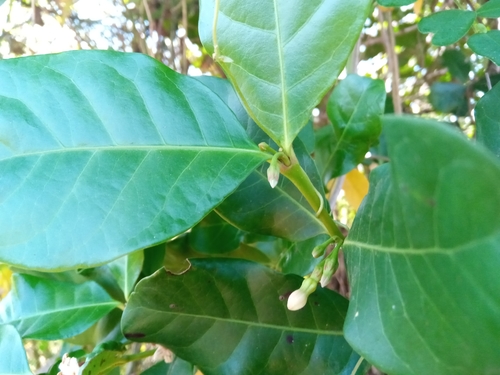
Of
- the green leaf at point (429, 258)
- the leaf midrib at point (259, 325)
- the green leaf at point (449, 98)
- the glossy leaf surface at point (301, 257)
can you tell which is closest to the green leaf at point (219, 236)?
the glossy leaf surface at point (301, 257)

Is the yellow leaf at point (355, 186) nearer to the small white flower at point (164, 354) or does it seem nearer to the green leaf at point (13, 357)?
the small white flower at point (164, 354)

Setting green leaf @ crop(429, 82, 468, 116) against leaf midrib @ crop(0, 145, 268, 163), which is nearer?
leaf midrib @ crop(0, 145, 268, 163)

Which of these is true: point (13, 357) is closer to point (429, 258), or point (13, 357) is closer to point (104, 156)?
point (104, 156)

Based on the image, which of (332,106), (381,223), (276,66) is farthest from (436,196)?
(332,106)

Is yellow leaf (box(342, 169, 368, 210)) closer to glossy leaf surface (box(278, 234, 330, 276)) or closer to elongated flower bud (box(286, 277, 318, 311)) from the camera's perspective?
glossy leaf surface (box(278, 234, 330, 276))

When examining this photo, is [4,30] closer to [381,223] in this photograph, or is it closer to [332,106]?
[332,106]

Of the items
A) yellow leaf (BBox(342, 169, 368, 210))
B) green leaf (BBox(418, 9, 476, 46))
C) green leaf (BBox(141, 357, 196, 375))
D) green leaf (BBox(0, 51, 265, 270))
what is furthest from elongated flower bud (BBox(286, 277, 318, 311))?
yellow leaf (BBox(342, 169, 368, 210))
